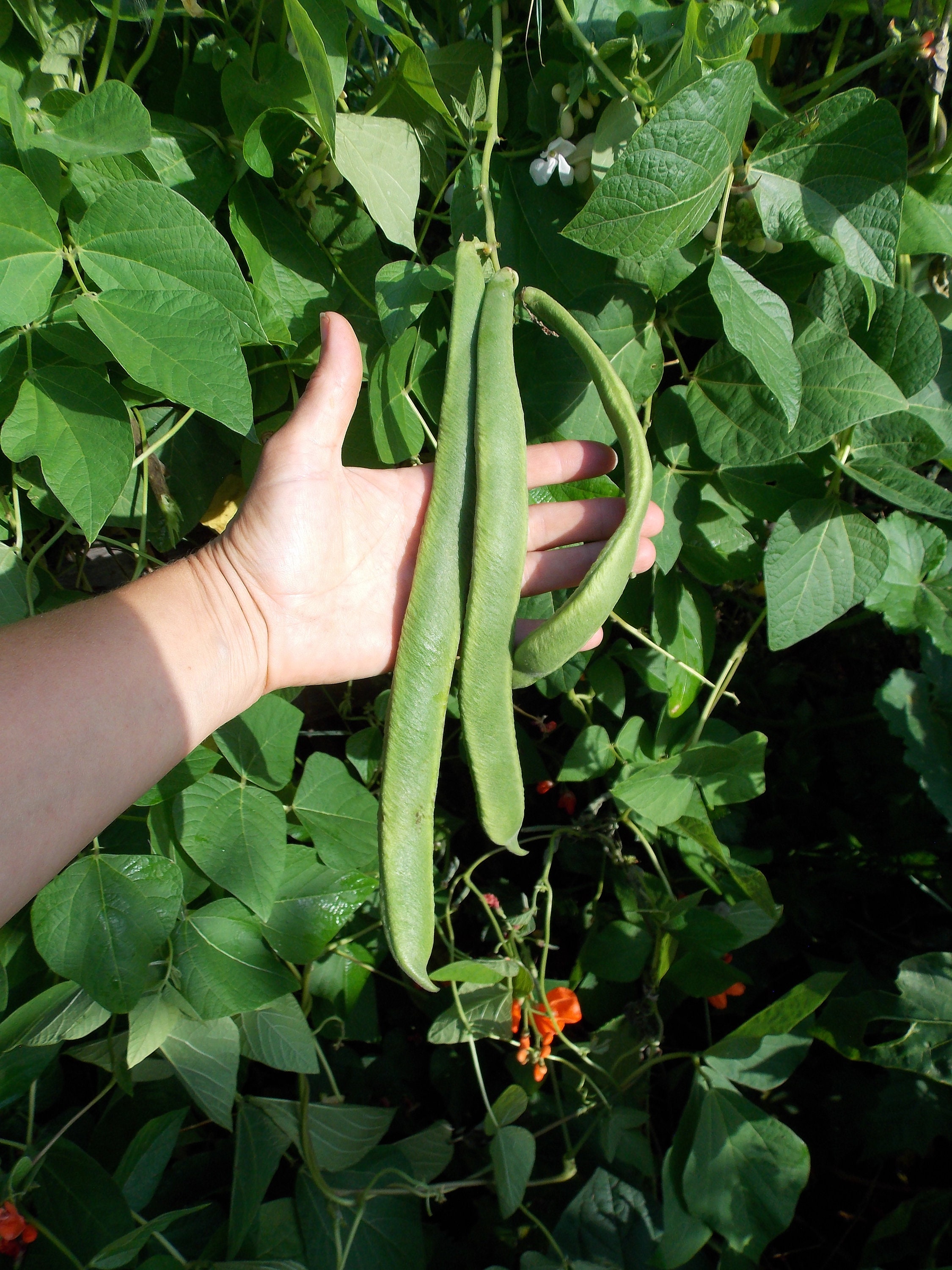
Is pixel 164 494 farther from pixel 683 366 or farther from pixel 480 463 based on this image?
pixel 683 366

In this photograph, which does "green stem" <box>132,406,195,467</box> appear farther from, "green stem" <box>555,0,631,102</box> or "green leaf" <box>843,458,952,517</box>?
"green leaf" <box>843,458,952,517</box>

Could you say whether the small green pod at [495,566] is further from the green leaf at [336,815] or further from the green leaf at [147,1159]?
Answer: the green leaf at [147,1159]

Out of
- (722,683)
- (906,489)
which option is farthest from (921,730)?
(906,489)

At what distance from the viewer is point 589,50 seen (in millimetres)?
1032

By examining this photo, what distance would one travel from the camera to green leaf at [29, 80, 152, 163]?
0.92 meters

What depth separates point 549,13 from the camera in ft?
3.84

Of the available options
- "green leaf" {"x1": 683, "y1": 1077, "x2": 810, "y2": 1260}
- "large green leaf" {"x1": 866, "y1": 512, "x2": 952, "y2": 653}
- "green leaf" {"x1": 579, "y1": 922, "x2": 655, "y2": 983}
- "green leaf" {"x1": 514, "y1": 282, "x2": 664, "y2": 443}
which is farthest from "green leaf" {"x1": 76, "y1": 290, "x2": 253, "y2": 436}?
"green leaf" {"x1": 683, "y1": 1077, "x2": 810, "y2": 1260}

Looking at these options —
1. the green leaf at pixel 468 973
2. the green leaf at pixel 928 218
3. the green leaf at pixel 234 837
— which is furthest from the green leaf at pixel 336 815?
the green leaf at pixel 928 218

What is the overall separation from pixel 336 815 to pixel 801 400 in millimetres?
1132

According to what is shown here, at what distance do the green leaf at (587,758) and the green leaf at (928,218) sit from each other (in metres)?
1.04

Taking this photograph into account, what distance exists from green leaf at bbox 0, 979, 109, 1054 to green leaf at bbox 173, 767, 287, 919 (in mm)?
301

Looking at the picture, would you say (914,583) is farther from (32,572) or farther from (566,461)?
(32,572)

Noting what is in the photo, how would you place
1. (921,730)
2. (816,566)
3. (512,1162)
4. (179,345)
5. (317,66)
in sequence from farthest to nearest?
(921,730) < (512,1162) < (816,566) < (179,345) < (317,66)

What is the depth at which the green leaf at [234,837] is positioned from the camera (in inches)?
51.0
